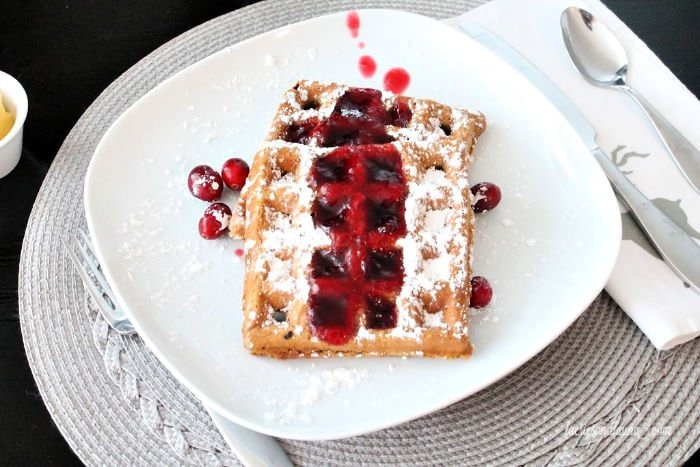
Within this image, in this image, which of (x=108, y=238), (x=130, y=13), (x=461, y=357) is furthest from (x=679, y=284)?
(x=130, y=13)

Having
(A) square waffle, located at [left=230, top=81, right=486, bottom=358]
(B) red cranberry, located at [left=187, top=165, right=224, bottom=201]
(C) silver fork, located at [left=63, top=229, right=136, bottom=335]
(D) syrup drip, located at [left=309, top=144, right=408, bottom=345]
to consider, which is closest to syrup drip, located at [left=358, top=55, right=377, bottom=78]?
(A) square waffle, located at [left=230, top=81, right=486, bottom=358]

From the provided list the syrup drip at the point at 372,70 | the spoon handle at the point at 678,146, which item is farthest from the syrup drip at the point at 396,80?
the spoon handle at the point at 678,146

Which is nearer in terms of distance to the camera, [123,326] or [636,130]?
[123,326]

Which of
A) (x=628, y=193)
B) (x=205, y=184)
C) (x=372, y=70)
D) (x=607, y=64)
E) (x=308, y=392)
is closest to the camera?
(x=308, y=392)

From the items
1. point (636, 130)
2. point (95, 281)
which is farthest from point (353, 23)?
point (95, 281)

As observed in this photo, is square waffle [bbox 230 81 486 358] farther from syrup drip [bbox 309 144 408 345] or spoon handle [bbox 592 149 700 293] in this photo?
spoon handle [bbox 592 149 700 293]

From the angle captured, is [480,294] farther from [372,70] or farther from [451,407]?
[372,70]
